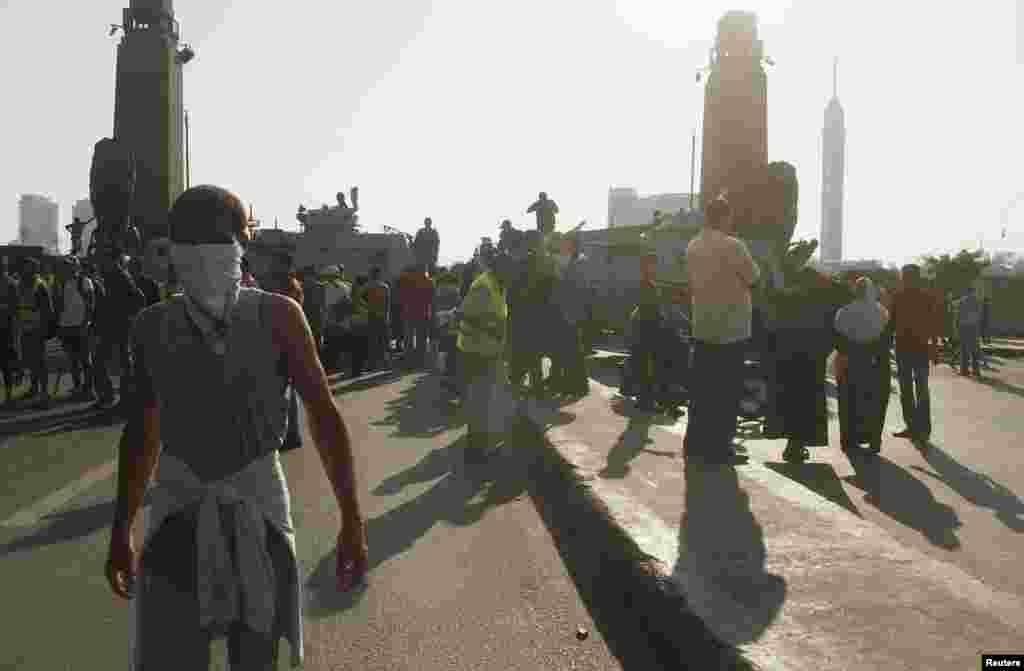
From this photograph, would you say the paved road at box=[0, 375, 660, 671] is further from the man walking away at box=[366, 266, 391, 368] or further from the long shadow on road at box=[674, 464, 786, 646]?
the man walking away at box=[366, 266, 391, 368]

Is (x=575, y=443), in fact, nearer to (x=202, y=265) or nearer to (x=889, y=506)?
(x=889, y=506)

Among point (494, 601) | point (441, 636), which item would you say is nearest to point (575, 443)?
point (494, 601)

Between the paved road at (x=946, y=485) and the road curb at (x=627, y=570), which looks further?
the paved road at (x=946, y=485)

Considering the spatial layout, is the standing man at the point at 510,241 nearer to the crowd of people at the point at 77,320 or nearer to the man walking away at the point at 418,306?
the crowd of people at the point at 77,320

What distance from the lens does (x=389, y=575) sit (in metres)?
5.19

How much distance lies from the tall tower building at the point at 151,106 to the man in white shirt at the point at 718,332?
5635cm

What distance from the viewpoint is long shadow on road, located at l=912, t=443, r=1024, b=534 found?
6.88 meters

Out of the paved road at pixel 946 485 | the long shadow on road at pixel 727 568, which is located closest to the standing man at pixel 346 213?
the paved road at pixel 946 485

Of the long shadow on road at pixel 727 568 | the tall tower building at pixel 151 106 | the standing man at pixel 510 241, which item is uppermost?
the tall tower building at pixel 151 106

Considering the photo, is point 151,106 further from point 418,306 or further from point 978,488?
point 978,488

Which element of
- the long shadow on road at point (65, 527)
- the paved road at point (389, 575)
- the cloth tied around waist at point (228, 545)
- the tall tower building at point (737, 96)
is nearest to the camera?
the cloth tied around waist at point (228, 545)

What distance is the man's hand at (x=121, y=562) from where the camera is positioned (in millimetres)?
2578

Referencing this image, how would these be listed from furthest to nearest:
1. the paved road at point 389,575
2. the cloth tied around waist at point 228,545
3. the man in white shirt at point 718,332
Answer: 1. the man in white shirt at point 718,332
2. the paved road at point 389,575
3. the cloth tied around waist at point 228,545

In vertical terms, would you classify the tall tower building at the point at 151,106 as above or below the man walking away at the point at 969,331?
above
